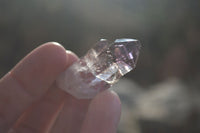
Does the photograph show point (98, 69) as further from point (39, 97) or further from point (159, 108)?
point (159, 108)

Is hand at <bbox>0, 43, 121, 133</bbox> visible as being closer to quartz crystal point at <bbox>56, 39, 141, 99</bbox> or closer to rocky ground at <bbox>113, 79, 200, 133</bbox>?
quartz crystal point at <bbox>56, 39, 141, 99</bbox>

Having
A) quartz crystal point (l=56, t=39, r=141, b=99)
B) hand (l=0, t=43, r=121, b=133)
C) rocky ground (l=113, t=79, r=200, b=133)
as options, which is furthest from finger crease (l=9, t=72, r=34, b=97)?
rocky ground (l=113, t=79, r=200, b=133)

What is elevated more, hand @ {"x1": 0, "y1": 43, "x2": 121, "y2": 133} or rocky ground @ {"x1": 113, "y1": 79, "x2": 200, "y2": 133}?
hand @ {"x1": 0, "y1": 43, "x2": 121, "y2": 133}

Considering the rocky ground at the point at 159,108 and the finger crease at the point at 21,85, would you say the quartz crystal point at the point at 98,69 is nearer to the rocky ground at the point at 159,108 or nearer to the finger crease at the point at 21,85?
the finger crease at the point at 21,85

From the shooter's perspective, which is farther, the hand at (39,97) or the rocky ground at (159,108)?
the rocky ground at (159,108)

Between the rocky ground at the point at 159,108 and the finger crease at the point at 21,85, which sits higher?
the finger crease at the point at 21,85

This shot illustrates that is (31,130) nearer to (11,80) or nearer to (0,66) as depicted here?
(11,80)

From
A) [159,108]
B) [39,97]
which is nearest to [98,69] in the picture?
[39,97]

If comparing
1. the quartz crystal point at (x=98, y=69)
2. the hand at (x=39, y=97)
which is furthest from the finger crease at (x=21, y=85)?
the quartz crystal point at (x=98, y=69)
